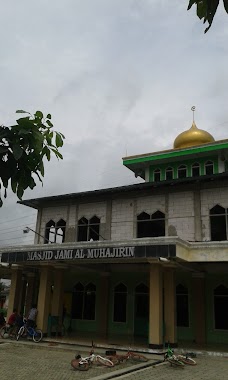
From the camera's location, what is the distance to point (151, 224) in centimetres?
1783

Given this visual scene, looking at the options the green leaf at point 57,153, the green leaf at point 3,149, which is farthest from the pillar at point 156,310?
the green leaf at point 3,149

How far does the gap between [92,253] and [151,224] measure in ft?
13.8

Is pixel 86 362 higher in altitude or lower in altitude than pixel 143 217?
lower

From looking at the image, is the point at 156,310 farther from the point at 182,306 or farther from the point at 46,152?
the point at 46,152

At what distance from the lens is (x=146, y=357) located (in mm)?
12266

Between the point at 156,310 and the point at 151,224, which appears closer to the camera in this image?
the point at 156,310

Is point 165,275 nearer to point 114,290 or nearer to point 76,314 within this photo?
point 114,290

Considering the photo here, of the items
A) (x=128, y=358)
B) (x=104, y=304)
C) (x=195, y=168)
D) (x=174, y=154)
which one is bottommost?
(x=128, y=358)

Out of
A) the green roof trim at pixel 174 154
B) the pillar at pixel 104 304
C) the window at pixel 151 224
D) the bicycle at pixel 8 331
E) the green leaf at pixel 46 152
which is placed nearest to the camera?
the green leaf at pixel 46 152

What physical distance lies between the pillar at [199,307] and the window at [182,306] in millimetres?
637

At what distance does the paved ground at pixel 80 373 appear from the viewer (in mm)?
9377

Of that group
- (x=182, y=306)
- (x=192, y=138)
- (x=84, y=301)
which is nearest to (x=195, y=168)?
(x=192, y=138)

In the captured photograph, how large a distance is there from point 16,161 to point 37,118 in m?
0.38

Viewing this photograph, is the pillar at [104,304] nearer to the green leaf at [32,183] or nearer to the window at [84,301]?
the window at [84,301]
